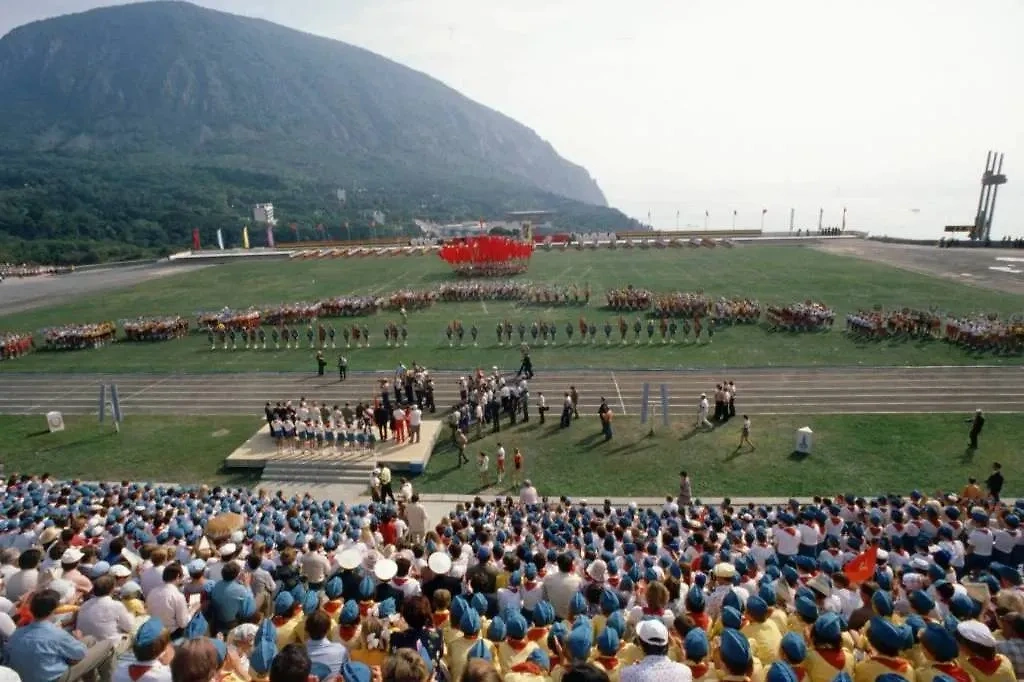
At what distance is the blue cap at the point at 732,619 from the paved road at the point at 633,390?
1605 cm

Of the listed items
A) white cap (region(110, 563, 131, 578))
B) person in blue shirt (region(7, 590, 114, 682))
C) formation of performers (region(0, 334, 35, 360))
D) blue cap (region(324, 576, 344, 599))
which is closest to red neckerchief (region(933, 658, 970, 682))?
blue cap (region(324, 576, 344, 599))

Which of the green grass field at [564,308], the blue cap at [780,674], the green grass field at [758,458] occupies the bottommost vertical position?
the green grass field at [758,458]

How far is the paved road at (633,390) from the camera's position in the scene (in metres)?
21.5

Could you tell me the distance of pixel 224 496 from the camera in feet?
45.7

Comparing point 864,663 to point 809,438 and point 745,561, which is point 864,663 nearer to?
point 745,561

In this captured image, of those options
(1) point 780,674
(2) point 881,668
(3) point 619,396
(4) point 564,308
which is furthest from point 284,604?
(4) point 564,308

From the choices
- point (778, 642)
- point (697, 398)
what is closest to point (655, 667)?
point (778, 642)

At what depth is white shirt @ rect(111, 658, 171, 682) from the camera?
15.0 ft

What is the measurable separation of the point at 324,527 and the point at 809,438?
45.1ft

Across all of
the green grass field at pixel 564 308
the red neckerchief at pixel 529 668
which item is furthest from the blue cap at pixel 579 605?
the green grass field at pixel 564 308

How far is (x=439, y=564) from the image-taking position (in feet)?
22.9

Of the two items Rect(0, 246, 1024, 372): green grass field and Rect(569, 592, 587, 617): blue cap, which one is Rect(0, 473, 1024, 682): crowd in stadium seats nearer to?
Rect(569, 592, 587, 617): blue cap

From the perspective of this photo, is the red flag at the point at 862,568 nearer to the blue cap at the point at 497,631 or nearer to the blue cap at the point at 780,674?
the blue cap at the point at 780,674

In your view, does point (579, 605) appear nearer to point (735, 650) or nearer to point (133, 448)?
point (735, 650)
